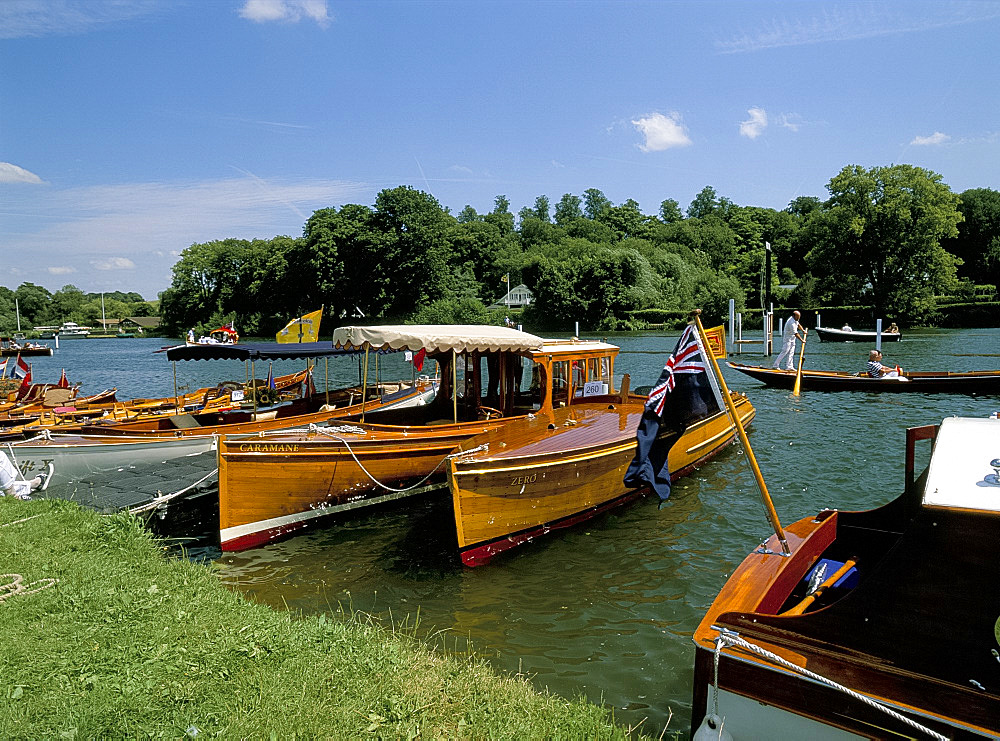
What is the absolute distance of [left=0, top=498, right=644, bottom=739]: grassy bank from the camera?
13.9 feet

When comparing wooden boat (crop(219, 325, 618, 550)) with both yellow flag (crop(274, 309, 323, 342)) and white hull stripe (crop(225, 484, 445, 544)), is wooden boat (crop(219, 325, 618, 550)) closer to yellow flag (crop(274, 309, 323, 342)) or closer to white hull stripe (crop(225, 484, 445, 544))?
white hull stripe (crop(225, 484, 445, 544))

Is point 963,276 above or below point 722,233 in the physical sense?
below

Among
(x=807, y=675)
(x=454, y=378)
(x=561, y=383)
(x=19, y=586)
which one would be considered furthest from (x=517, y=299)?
(x=807, y=675)

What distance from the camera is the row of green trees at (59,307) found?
496ft

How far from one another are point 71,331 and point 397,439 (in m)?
169

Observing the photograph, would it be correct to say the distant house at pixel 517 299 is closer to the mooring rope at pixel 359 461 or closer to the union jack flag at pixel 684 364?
the mooring rope at pixel 359 461

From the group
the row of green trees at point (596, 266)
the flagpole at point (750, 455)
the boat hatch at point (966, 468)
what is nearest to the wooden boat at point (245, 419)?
the flagpole at point (750, 455)

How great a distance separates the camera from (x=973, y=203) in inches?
3366

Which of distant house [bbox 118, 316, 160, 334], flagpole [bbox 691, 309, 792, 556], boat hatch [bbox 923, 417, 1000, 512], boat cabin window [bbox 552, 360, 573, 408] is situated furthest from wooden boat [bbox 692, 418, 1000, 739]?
distant house [bbox 118, 316, 160, 334]

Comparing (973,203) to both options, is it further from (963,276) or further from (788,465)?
(788,465)

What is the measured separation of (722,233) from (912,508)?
11356cm

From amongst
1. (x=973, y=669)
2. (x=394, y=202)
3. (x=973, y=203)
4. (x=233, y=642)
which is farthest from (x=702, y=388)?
(x=973, y=203)

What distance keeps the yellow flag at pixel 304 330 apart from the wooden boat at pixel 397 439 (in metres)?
7.13

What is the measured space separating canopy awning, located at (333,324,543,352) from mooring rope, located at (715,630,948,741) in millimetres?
7747
